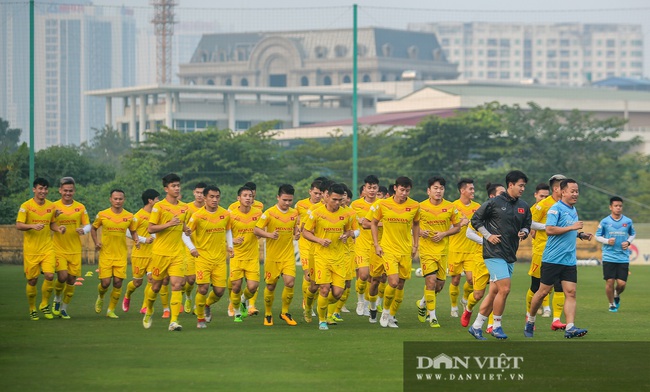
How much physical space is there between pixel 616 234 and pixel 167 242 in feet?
26.4

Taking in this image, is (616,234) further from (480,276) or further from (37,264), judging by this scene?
(37,264)

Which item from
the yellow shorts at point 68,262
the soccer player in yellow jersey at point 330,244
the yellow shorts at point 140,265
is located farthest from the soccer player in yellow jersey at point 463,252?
the yellow shorts at point 68,262

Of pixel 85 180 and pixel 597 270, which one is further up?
pixel 85 180

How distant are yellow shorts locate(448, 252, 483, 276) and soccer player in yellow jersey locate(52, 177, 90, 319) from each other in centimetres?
552

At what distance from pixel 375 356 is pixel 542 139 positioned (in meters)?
37.8

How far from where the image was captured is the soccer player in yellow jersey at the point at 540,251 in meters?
16.2

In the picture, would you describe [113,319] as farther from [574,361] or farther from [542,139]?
[542,139]

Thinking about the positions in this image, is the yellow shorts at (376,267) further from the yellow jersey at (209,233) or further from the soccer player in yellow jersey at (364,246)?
the yellow jersey at (209,233)

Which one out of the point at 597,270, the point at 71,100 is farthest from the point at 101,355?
the point at 71,100

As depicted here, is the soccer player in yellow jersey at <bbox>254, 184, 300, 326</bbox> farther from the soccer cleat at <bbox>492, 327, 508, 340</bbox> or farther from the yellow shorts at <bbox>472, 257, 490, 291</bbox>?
the soccer cleat at <bbox>492, 327, 508, 340</bbox>

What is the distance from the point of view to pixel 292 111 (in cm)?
9338

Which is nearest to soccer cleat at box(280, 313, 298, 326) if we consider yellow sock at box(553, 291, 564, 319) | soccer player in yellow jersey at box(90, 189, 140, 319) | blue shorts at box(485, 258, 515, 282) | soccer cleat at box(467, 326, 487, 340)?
soccer player in yellow jersey at box(90, 189, 140, 319)

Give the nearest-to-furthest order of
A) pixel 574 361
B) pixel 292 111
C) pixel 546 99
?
1. pixel 574 361
2. pixel 546 99
3. pixel 292 111

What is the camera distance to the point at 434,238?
16.8 meters
